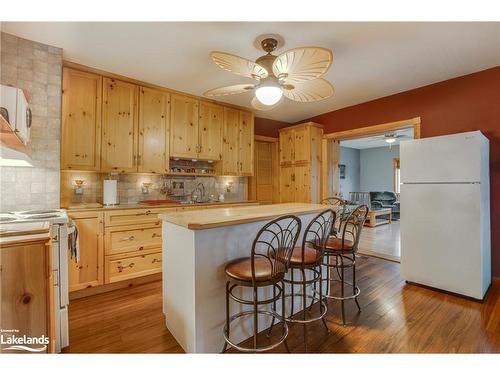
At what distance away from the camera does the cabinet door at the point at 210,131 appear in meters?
3.79

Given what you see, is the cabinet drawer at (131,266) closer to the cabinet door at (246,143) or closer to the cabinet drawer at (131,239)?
the cabinet drawer at (131,239)

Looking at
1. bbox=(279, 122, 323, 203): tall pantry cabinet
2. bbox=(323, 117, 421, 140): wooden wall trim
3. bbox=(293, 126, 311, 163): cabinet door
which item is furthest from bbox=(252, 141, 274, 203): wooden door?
bbox=(323, 117, 421, 140): wooden wall trim

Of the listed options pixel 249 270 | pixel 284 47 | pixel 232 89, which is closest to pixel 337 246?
pixel 249 270

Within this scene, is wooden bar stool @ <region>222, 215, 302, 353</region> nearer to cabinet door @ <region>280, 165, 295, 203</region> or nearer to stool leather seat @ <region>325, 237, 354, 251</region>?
stool leather seat @ <region>325, 237, 354, 251</region>

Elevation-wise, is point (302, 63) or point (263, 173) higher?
point (302, 63)

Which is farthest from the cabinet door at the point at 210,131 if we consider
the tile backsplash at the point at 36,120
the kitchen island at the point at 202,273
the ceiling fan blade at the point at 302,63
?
the kitchen island at the point at 202,273

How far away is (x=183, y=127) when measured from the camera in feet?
11.8

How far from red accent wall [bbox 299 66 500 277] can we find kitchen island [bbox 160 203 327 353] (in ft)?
9.31

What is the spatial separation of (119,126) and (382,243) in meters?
5.01

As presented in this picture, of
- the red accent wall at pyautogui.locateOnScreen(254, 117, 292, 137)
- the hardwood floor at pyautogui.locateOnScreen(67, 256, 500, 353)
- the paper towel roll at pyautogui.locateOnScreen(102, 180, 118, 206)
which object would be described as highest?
the red accent wall at pyautogui.locateOnScreen(254, 117, 292, 137)

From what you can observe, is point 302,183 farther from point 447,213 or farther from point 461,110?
point 461,110

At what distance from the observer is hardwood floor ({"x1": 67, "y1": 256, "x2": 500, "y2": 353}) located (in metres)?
1.74
